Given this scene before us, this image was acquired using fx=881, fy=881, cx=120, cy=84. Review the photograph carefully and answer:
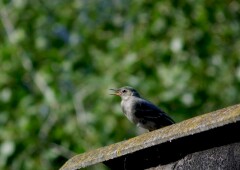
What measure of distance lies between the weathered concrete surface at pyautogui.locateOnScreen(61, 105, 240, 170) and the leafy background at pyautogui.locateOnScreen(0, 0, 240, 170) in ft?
25.6

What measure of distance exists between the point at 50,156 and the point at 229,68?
11.4ft

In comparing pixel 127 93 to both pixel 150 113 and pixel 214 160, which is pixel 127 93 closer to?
pixel 150 113

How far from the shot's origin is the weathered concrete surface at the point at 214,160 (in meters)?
5.11

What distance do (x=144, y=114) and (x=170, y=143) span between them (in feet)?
14.0

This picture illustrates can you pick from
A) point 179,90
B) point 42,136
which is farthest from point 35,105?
point 179,90

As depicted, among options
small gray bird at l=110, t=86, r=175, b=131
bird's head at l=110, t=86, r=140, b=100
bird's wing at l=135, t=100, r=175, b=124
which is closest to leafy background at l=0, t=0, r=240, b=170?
bird's head at l=110, t=86, r=140, b=100

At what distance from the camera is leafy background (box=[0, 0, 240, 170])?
1444 centimetres

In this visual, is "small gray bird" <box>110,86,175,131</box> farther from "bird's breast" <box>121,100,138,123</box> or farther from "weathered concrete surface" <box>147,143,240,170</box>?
"weathered concrete surface" <box>147,143,240,170</box>

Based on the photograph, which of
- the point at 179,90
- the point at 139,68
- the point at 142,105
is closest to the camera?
the point at 142,105

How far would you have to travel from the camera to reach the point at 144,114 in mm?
9797

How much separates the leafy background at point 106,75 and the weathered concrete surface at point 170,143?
7.80 meters

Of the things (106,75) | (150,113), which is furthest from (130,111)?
(106,75)

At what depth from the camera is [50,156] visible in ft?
48.2

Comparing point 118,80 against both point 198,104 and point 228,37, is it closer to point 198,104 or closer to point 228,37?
point 198,104
